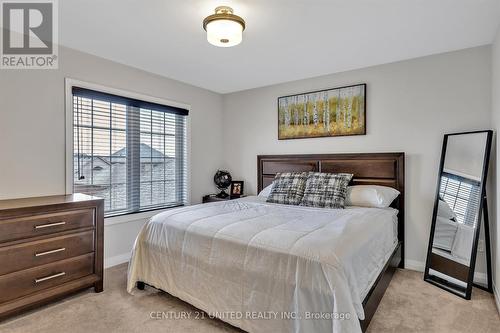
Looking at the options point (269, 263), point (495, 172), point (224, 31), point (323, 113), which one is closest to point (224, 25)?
point (224, 31)

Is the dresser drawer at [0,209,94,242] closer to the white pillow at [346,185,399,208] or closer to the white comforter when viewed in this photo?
the white comforter

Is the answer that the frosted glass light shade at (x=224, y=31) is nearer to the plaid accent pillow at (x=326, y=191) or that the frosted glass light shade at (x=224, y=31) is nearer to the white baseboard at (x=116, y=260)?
the plaid accent pillow at (x=326, y=191)

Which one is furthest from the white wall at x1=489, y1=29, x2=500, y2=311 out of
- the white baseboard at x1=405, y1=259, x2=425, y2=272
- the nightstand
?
the nightstand

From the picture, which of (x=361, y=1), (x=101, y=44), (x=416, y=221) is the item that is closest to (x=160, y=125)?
(x=101, y=44)

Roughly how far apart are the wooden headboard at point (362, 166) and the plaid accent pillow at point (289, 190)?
0.44 meters

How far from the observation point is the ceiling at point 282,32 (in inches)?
81.4

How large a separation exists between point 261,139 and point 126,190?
205 centimetres

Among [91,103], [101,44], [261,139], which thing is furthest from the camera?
[261,139]

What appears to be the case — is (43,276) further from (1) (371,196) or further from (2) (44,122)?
(1) (371,196)

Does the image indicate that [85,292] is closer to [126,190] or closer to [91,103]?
[126,190]

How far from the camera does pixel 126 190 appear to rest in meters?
3.41

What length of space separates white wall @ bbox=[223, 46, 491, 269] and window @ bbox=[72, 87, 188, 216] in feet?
6.63

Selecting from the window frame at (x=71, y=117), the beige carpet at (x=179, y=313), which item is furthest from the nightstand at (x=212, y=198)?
the beige carpet at (x=179, y=313)

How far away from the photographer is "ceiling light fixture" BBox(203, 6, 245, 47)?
6.76ft
